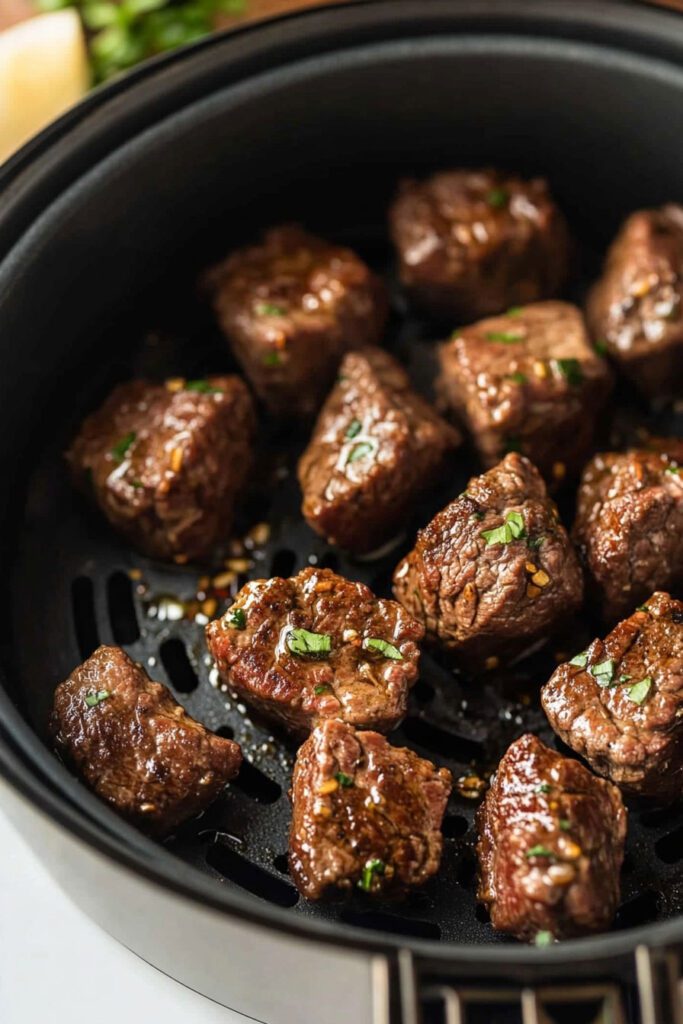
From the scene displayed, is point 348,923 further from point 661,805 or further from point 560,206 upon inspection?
point 560,206

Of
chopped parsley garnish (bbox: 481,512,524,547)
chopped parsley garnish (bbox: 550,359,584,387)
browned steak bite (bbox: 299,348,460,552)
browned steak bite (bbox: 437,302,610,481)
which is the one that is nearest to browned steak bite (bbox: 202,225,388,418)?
browned steak bite (bbox: 299,348,460,552)

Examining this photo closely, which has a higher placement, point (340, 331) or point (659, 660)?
point (340, 331)

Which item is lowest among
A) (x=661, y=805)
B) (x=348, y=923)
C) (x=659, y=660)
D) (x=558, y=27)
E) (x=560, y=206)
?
(x=661, y=805)

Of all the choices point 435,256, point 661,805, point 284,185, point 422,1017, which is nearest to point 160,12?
point 284,185

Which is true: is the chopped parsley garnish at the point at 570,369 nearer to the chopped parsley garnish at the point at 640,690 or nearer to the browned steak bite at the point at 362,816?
the chopped parsley garnish at the point at 640,690

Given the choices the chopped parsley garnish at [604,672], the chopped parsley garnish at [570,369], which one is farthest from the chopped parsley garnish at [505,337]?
the chopped parsley garnish at [604,672]
